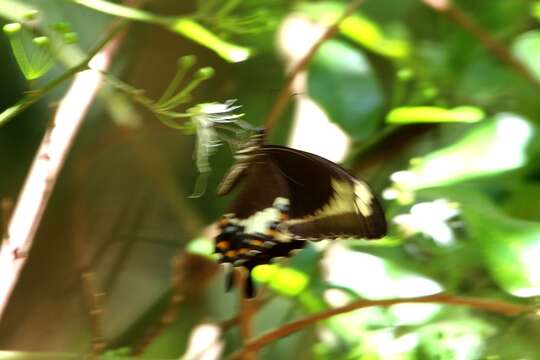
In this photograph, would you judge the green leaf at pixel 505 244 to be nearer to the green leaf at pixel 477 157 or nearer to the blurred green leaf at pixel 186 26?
the green leaf at pixel 477 157

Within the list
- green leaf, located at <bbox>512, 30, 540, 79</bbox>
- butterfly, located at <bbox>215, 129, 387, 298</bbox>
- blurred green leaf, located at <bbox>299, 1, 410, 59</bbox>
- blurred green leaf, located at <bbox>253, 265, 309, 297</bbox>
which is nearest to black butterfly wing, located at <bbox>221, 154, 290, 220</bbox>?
butterfly, located at <bbox>215, 129, 387, 298</bbox>

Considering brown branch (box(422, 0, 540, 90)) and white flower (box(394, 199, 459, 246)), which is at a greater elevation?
brown branch (box(422, 0, 540, 90))

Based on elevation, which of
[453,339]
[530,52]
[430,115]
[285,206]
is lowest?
[453,339]

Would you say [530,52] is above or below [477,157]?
above

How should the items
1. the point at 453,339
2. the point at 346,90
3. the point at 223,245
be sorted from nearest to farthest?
the point at 223,245 → the point at 453,339 → the point at 346,90

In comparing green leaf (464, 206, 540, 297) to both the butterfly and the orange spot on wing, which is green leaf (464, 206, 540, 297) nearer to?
the butterfly

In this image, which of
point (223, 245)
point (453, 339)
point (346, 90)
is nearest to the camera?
point (223, 245)

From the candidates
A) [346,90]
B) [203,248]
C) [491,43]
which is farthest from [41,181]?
[491,43]

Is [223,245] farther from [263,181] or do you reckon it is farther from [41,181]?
[41,181]
